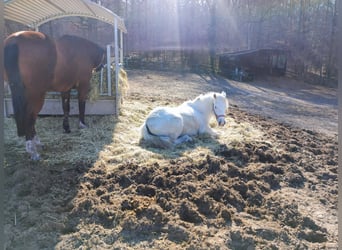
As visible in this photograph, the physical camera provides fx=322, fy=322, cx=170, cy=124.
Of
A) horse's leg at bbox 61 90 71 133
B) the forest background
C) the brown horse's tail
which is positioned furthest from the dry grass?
the forest background

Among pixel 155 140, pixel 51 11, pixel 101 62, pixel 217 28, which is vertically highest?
pixel 217 28

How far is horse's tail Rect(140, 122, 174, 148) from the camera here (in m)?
4.75

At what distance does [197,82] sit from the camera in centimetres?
1542

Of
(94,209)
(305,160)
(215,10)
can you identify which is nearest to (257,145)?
(305,160)

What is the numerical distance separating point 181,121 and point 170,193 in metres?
2.10

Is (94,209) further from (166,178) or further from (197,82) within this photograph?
(197,82)

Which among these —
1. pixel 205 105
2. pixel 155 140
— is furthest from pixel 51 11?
pixel 155 140

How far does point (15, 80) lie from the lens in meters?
3.55

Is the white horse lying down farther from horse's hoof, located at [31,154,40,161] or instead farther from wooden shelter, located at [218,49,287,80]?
wooden shelter, located at [218,49,287,80]

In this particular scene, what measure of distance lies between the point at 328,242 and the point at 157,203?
1415 millimetres

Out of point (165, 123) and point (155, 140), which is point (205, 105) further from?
point (155, 140)

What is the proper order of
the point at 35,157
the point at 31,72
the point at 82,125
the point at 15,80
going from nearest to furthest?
the point at 15,80 → the point at 31,72 → the point at 35,157 → the point at 82,125

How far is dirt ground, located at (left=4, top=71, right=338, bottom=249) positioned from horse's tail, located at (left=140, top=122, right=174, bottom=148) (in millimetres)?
160

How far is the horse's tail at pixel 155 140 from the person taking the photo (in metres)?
4.75
